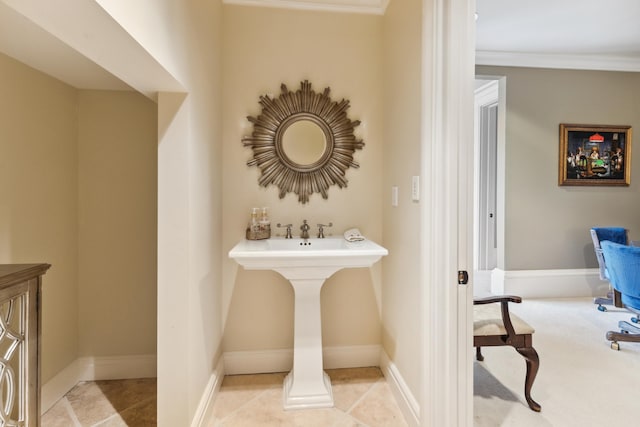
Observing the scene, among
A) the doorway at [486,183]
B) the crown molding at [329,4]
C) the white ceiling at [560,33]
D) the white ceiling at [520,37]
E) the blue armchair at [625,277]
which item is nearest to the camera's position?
the white ceiling at [520,37]

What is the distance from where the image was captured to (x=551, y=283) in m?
3.72

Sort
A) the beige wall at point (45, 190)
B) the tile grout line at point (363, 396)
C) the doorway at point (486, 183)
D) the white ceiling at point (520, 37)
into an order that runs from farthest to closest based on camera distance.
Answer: the doorway at point (486, 183)
the tile grout line at point (363, 396)
the beige wall at point (45, 190)
the white ceiling at point (520, 37)

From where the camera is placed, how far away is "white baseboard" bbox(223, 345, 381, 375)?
223 centimetres

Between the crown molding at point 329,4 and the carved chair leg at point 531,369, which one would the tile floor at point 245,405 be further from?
the crown molding at point 329,4

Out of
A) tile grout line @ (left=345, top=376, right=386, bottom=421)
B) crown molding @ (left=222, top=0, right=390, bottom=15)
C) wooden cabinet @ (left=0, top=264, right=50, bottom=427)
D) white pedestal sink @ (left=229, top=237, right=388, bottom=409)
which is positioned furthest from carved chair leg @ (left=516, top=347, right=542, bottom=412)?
crown molding @ (left=222, top=0, right=390, bottom=15)

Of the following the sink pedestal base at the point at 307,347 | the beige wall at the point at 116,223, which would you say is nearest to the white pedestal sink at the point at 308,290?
the sink pedestal base at the point at 307,347

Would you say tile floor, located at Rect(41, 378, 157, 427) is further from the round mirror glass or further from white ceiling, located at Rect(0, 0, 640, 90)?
white ceiling, located at Rect(0, 0, 640, 90)

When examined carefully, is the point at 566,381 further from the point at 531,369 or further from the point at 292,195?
the point at 292,195

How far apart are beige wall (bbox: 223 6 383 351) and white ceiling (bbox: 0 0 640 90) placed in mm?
167

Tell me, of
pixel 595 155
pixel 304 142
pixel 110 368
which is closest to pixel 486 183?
pixel 595 155

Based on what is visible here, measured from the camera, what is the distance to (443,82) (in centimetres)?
135

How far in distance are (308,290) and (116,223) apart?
1362 millimetres

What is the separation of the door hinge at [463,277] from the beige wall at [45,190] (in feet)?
7.01

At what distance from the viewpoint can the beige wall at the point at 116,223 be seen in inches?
81.7
